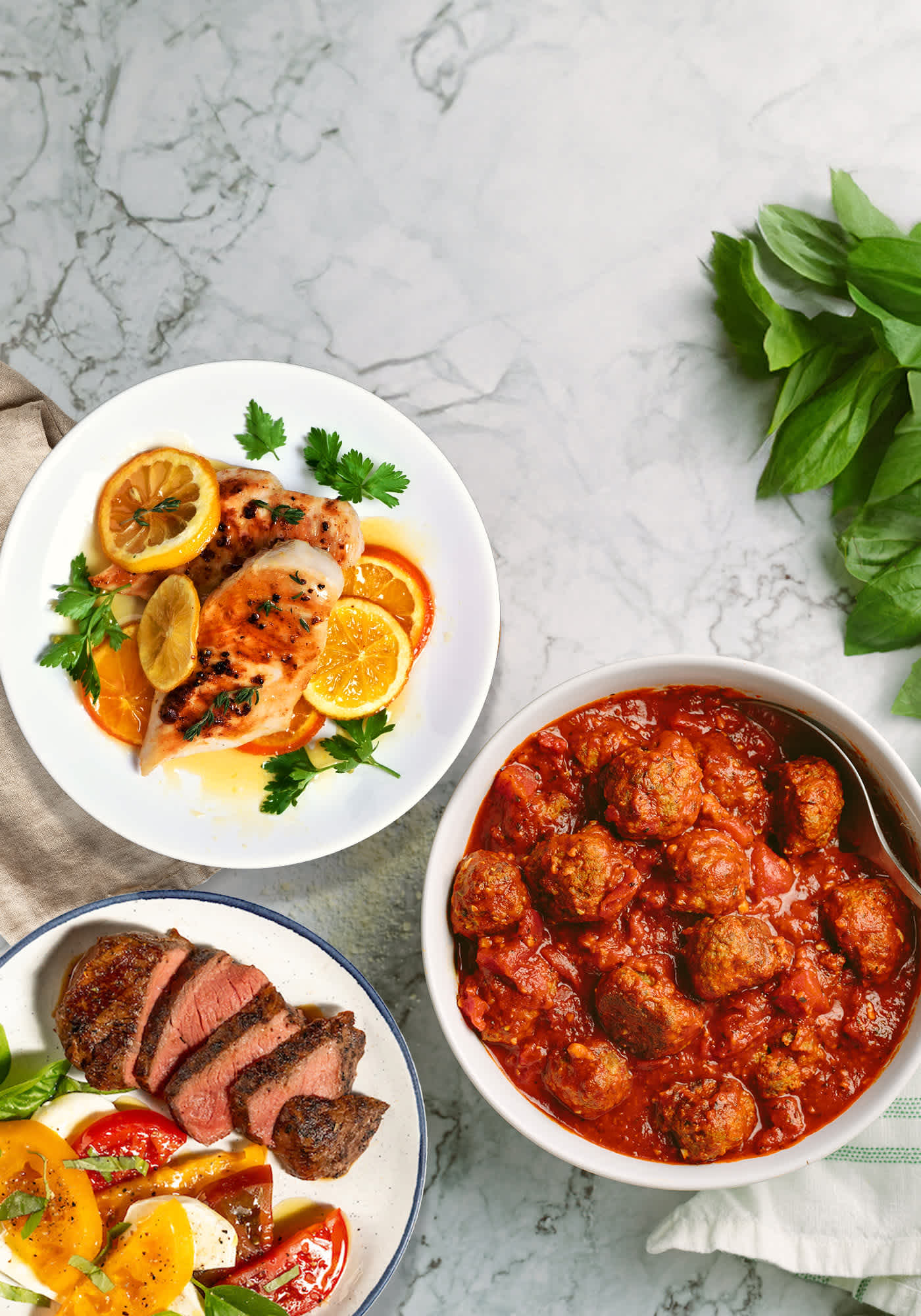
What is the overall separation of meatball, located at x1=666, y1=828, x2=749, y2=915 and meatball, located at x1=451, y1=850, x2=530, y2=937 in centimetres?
39

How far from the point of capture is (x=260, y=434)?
277cm

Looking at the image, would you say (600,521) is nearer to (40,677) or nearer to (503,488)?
(503,488)

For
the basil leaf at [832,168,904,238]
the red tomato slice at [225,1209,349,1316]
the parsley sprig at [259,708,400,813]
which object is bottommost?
the red tomato slice at [225,1209,349,1316]

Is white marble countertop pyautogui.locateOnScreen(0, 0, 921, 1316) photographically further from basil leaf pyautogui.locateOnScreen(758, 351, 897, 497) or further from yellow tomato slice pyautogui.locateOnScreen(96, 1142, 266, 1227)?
yellow tomato slice pyautogui.locateOnScreen(96, 1142, 266, 1227)

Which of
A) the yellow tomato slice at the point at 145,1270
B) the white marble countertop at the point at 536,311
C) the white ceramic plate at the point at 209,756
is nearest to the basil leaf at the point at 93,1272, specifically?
the yellow tomato slice at the point at 145,1270

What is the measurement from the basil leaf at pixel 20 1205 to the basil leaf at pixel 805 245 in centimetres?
326

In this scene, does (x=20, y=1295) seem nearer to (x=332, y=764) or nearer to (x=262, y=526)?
(x=332, y=764)

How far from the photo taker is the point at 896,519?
2822 millimetres

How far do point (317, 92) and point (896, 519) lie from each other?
7.25 feet

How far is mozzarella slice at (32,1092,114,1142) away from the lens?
272 cm

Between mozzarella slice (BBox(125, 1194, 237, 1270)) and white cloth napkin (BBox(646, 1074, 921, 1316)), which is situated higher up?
Result: mozzarella slice (BBox(125, 1194, 237, 1270))

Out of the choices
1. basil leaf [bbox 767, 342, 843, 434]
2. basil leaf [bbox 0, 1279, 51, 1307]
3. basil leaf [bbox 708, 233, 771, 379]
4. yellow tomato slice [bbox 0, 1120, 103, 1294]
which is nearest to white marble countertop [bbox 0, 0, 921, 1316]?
basil leaf [bbox 708, 233, 771, 379]

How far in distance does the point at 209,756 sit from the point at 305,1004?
76 centimetres

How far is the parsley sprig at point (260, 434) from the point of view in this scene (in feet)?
9.05
